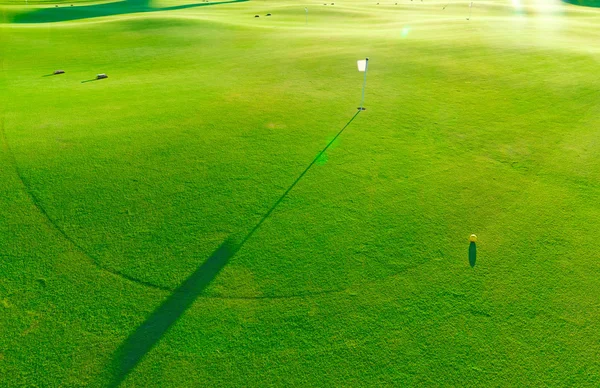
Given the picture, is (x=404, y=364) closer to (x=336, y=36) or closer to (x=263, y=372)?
(x=263, y=372)

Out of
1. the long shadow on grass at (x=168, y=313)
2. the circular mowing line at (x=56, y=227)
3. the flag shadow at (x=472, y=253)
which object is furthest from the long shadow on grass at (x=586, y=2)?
the circular mowing line at (x=56, y=227)

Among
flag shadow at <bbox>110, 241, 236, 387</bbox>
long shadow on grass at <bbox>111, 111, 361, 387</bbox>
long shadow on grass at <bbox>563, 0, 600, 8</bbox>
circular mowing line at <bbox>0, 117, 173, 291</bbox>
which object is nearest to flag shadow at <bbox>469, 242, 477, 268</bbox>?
long shadow on grass at <bbox>111, 111, 361, 387</bbox>

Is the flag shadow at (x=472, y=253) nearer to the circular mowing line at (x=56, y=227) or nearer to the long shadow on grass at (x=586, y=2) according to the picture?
the circular mowing line at (x=56, y=227)

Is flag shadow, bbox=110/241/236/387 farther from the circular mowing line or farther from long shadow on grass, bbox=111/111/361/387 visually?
the circular mowing line

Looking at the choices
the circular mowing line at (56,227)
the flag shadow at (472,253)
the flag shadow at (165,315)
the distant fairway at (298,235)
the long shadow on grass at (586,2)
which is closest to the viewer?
the flag shadow at (165,315)

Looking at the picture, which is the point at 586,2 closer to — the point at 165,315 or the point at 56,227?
the point at 165,315

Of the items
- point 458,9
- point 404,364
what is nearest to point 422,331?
point 404,364

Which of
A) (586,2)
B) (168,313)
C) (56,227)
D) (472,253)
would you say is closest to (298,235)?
(168,313)
